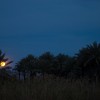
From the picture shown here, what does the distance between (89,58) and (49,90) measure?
1975 inches

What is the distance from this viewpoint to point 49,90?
1151 centimetres

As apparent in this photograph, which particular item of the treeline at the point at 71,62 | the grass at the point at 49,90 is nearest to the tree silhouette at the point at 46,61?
the treeline at the point at 71,62

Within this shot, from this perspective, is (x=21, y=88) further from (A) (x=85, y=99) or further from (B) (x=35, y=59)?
(B) (x=35, y=59)

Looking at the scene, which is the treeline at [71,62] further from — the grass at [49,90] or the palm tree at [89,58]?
the grass at [49,90]

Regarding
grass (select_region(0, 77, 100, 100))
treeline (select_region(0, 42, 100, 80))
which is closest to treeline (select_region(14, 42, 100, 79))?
treeline (select_region(0, 42, 100, 80))

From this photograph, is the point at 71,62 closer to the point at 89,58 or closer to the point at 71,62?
the point at 71,62

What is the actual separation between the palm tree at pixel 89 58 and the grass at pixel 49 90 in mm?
47999

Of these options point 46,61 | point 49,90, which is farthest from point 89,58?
point 49,90

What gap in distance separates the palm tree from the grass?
47999 millimetres

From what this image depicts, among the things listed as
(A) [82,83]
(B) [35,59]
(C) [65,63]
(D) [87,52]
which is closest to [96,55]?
(D) [87,52]

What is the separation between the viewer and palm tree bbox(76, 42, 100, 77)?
61219 mm

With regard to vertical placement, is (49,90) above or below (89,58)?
below

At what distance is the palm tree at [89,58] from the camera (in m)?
61.2

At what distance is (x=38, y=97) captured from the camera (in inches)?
429
